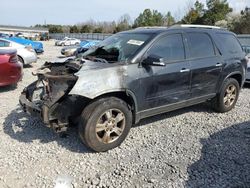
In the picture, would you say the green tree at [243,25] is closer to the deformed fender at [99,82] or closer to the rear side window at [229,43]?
the rear side window at [229,43]

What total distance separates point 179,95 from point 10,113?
135 inches

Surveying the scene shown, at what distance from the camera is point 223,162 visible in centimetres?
415

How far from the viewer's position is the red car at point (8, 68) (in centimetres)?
749

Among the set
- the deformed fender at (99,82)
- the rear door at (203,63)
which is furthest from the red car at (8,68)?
the rear door at (203,63)

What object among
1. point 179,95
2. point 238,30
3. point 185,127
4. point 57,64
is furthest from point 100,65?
point 238,30

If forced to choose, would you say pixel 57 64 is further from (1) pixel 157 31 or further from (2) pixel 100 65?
(1) pixel 157 31

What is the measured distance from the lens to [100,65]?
4496 millimetres

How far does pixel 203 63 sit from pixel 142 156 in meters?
2.32

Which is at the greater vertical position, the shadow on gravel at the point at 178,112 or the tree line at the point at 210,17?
the tree line at the point at 210,17

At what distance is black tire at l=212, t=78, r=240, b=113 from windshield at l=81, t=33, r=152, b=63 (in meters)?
2.19

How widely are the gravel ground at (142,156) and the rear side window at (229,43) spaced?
1487 mm

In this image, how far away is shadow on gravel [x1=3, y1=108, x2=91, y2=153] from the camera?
467cm

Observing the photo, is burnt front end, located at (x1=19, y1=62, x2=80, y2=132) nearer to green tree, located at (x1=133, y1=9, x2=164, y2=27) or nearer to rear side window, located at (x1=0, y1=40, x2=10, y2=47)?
rear side window, located at (x1=0, y1=40, x2=10, y2=47)

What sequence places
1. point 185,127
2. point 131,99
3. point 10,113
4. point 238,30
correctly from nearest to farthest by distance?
1. point 131,99
2. point 185,127
3. point 10,113
4. point 238,30
